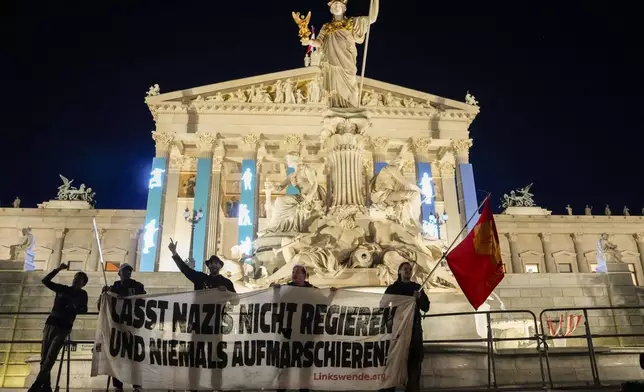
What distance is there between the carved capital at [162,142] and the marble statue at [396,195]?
3029 cm

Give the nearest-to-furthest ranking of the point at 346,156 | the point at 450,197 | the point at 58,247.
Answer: the point at 346,156, the point at 450,197, the point at 58,247

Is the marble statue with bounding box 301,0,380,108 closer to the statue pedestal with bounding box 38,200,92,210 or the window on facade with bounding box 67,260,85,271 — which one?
the window on facade with bounding box 67,260,85,271

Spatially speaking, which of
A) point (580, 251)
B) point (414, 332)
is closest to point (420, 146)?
point (580, 251)

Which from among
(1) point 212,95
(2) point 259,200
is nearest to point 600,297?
(2) point 259,200

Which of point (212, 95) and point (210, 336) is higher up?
point (212, 95)

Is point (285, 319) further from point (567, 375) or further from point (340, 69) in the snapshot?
point (340, 69)

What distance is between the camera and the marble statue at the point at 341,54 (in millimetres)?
11461

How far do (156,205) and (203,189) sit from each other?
3.62 metres

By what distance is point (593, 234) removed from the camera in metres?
51.1

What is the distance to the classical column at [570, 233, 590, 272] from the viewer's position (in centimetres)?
4941

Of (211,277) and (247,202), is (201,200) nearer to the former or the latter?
(247,202)

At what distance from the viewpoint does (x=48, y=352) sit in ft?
19.9

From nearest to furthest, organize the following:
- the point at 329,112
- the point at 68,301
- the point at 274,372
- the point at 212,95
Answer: the point at 274,372
the point at 68,301
the point at 329,112
the point at 212,95

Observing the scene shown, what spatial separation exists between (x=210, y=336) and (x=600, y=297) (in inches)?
636
